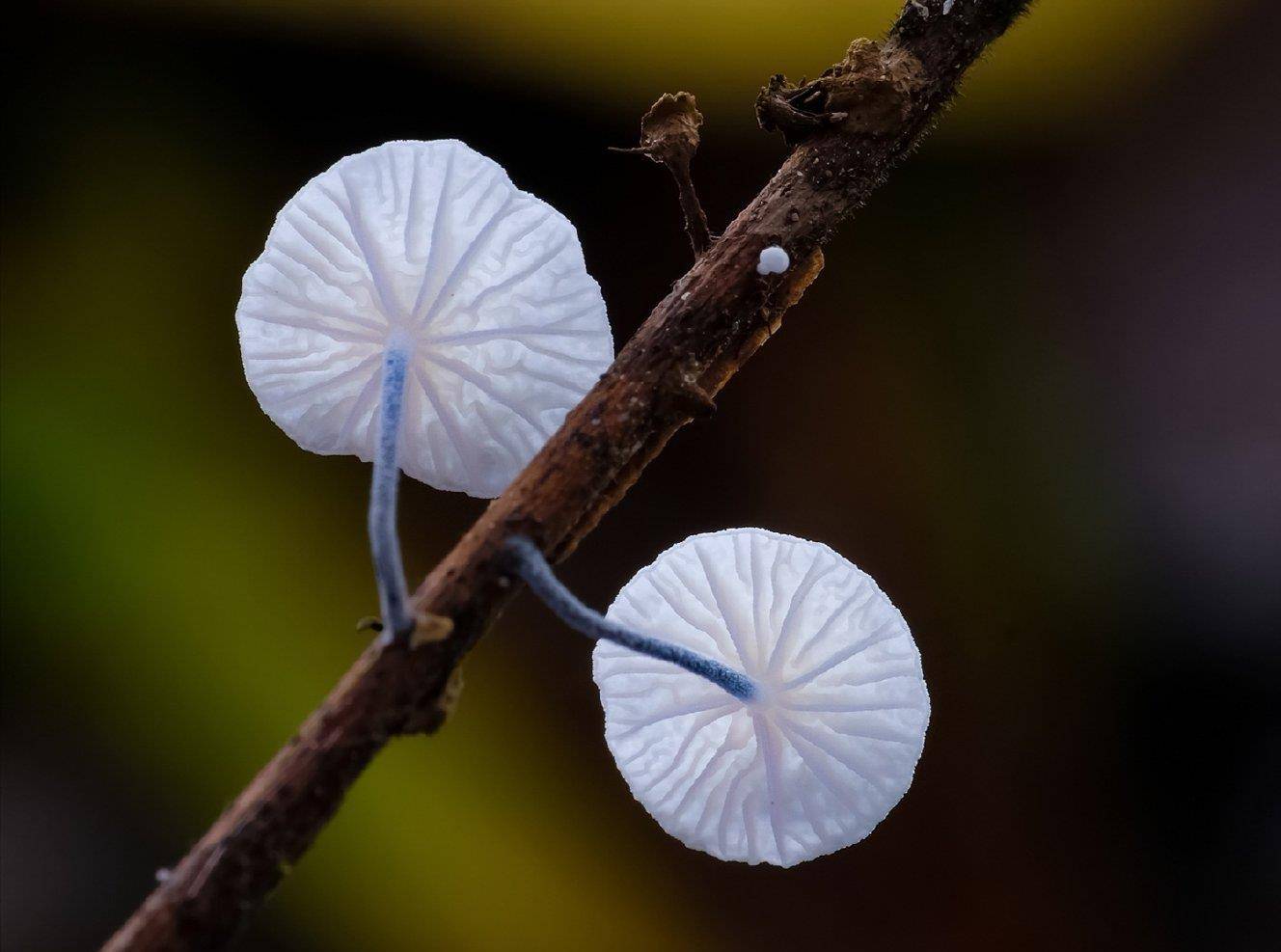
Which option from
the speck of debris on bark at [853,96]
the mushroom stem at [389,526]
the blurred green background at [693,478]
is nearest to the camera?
the mushroom stem at [389,526]

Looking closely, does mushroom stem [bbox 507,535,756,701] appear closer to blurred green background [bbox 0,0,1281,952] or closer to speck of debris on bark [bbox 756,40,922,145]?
speck of debris on bark [bbox 756,40,922,145]

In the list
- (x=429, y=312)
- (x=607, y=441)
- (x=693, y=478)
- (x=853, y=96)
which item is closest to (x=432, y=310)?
(x=429, y=312)

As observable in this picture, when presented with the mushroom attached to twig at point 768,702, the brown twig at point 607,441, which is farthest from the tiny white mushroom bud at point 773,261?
the mushroom attached to twig at point 768,702

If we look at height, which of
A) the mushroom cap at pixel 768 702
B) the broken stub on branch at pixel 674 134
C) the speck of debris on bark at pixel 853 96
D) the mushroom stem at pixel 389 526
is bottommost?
the mushroom stem at pixel 389 526

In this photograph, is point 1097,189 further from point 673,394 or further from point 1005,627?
point 673,394

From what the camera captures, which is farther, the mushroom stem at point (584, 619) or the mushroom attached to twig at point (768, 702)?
the mushroom attached to twig at point (768, 702)

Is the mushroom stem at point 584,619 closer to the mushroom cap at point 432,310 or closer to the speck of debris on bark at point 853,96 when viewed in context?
the mushroom cap at point 432,310
